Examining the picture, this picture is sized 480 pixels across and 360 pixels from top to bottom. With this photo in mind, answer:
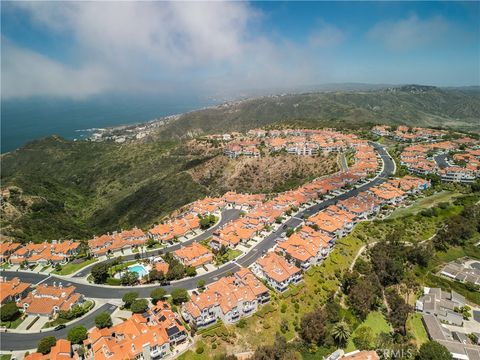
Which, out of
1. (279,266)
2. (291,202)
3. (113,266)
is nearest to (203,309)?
(279,266)

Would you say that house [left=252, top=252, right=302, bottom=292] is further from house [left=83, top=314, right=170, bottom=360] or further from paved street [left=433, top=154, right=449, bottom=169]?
paved street [left=433, top=154, right=449, bottom=169]

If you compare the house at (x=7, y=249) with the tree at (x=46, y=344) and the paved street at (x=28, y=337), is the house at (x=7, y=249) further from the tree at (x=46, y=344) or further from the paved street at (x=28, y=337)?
the tree at (x=46, y=344)

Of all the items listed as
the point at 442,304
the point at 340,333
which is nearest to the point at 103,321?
the point at 340,333

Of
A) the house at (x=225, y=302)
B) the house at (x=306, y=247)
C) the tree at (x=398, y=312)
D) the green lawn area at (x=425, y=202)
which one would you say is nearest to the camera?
the house at (x=225, y=302)

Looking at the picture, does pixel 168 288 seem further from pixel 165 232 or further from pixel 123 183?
pixel 123 183

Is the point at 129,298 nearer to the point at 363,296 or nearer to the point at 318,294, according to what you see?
the point at 318,294

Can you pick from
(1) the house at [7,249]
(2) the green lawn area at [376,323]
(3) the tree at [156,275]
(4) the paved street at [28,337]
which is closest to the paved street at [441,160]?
(2) the green lawn area at [376,323]

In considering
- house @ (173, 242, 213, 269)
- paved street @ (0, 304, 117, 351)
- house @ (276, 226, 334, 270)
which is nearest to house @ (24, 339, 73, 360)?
paved street @ (0, 304, 117, 351)
